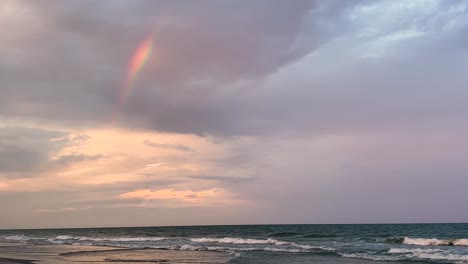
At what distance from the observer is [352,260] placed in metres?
31.5

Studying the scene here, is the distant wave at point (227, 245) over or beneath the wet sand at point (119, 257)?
beneath

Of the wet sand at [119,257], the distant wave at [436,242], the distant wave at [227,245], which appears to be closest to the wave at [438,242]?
the distant wave at [436,242]

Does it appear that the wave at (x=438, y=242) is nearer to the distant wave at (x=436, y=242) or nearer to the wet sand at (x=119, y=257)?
the distant wave at (x=436, y=242)

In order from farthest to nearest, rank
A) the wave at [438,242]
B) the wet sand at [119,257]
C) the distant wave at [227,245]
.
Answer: the wave at [438,242], the distant wave at [227,245], the wet sand at [119,257]

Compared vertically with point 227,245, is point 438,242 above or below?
above

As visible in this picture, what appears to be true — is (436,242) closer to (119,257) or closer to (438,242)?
(438,242)

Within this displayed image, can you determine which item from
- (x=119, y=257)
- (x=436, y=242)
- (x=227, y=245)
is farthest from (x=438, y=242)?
(x=119, y=257)

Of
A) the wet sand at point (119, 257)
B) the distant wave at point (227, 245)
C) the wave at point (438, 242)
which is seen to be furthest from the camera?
the wave at point (438, 242)

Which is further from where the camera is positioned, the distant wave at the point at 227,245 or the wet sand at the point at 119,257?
the distant wave at the point at 227,245

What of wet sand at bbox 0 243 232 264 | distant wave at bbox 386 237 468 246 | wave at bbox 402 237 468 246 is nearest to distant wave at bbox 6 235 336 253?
wet sand at bbox 0 243 232 264

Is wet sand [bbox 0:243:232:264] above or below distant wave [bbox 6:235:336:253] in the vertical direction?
above

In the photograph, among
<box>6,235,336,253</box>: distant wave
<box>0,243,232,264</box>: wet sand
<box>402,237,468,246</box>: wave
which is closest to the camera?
<box>0,243,232,264</box>: wet sand

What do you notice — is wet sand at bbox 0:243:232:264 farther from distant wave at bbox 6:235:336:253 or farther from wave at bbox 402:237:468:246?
wave at bbox 402:237:468:246

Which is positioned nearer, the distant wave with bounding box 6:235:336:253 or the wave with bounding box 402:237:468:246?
the distant wave with bounding box 6:235:336:253
